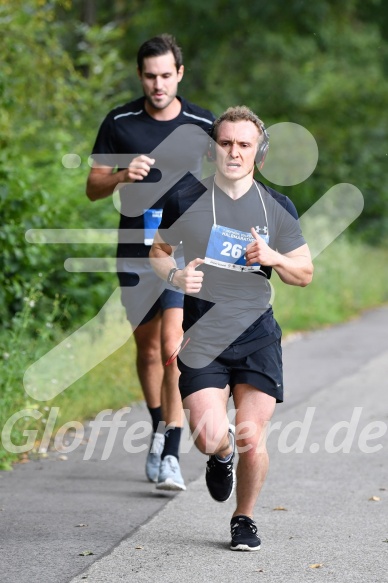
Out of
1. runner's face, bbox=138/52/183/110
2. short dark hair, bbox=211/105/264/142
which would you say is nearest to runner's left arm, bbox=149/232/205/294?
short dark hair, bbox=211/105/264/142

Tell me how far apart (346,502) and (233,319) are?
173cm

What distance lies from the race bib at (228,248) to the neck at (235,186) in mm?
173

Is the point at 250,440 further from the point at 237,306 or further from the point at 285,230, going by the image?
the point at 285,230

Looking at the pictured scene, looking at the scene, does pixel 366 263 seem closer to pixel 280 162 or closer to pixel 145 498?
pixel 280 162

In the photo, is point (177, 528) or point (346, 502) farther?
point (346, 502)

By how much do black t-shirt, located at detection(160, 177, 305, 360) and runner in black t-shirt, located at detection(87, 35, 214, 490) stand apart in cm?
145

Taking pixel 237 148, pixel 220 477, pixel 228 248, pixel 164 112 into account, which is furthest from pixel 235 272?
pixel 164 112

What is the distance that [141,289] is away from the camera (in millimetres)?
7555

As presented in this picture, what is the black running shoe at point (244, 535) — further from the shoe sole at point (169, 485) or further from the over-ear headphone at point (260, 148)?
the over-ear headphone at point (260, 148)

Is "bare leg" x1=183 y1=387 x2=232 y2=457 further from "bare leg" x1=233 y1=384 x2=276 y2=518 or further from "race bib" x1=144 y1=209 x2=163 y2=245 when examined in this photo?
"race bib" x1=144 y1=209 x2=163 y2=245

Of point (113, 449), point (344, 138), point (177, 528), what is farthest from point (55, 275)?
point (344, 138)

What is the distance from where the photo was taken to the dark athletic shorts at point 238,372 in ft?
18.6

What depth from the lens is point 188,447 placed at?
8.80 m

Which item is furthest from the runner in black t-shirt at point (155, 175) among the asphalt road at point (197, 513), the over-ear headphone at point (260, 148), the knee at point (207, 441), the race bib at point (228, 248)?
the race bib at point (228, 248)
